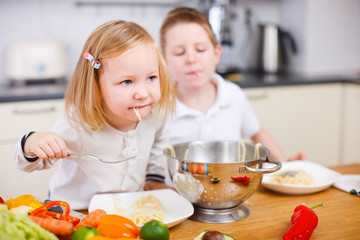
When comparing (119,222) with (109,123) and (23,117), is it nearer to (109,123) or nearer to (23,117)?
(109,123)

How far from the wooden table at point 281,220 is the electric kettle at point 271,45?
1967mm

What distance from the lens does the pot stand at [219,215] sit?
92 centimetres

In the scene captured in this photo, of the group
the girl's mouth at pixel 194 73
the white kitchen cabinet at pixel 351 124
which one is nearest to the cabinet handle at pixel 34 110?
the girl's mouth at pixel 194 73

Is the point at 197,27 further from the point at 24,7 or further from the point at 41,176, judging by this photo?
the point at 24,7

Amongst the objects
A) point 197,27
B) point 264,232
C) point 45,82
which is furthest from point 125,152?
point 45,82

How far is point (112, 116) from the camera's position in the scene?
1.14 metres

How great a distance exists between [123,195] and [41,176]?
0.66m

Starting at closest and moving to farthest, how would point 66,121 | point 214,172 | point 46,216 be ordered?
point 46,216
point 214,172
point 66,121

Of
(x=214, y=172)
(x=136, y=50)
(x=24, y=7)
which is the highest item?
(x=24, y=7)

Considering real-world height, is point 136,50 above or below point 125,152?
above

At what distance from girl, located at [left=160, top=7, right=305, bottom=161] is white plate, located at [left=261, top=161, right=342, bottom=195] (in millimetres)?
238

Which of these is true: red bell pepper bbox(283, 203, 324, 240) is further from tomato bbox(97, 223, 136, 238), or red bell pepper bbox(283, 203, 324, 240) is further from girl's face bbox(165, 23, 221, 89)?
girl's face bbox(165, 23, 221, 89)

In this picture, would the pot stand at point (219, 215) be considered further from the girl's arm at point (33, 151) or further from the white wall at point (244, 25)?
the white wall at point (244, 25)

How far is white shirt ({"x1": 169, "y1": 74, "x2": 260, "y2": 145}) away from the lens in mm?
1540
